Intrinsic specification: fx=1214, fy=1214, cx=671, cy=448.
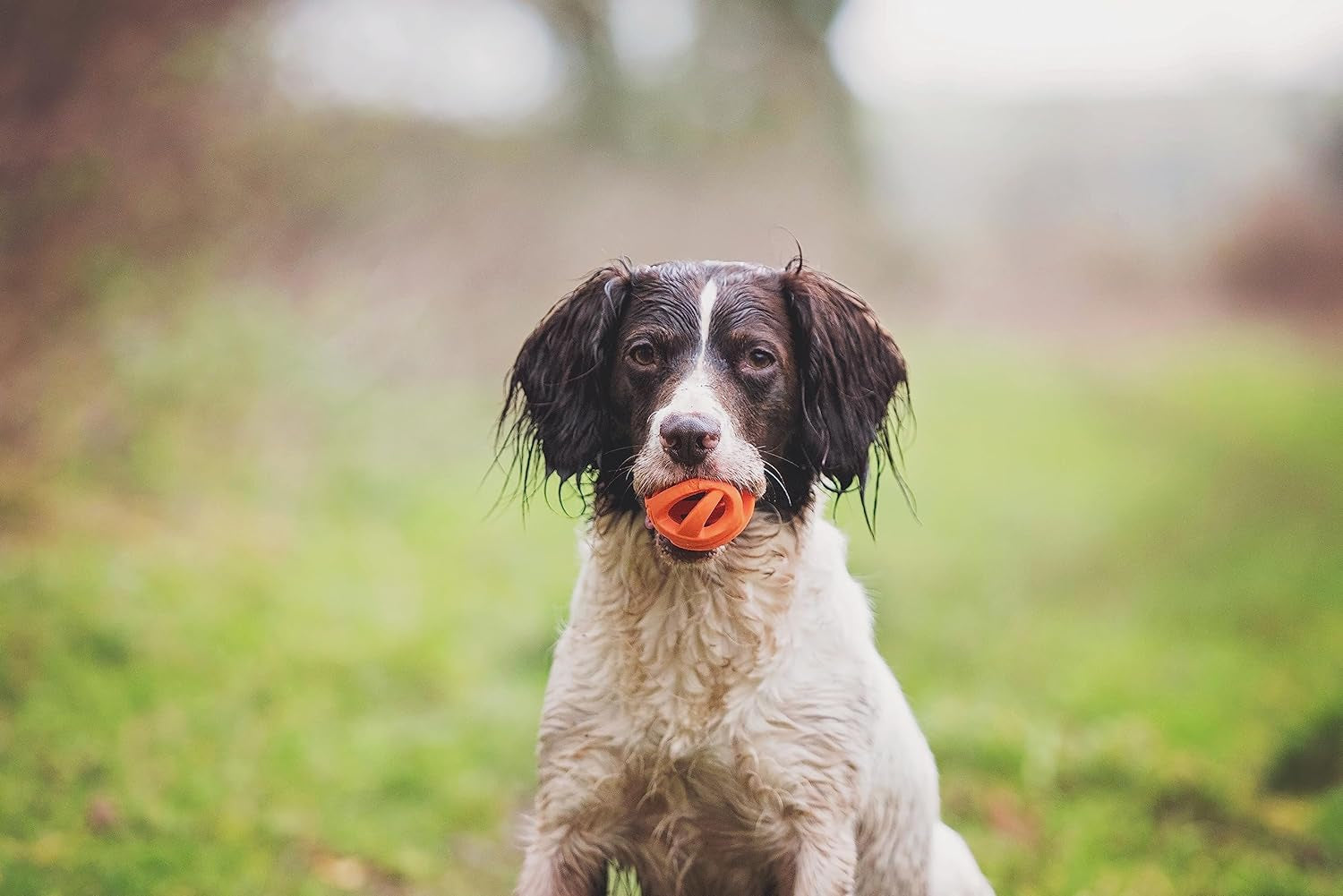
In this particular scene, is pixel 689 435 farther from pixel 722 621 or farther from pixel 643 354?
pixel 722 621

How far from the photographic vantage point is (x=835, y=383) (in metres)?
3.11

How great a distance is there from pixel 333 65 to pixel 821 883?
8.28 meters

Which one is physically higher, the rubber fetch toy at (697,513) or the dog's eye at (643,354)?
the dog's eye at (643,354)

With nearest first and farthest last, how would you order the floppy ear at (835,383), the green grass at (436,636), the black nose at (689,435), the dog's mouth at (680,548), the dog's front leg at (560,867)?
the black nose at (689,435)
the dog's mouth at (680,548)
the dog's front leg at (560,867)
the floppy ear at (835,383)
the green grass at (436,636)

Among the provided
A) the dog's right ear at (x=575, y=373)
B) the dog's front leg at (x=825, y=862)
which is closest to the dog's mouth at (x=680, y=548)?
the dog's right ear at (x=575, y=373)

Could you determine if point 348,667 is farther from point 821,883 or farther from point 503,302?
point 503,302

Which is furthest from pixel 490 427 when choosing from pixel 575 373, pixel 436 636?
pixel 575 373

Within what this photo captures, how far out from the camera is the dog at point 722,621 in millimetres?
2912

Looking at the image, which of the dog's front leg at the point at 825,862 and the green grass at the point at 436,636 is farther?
the green grass at the point at 436,636

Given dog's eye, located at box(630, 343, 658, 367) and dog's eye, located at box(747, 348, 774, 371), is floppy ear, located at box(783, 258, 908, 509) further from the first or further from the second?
dog's eye, located at box(630, 343, 658, 367)

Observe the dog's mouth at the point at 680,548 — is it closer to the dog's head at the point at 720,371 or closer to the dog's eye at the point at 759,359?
the dog's head at the point at 720,371

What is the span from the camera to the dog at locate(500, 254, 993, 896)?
291cm

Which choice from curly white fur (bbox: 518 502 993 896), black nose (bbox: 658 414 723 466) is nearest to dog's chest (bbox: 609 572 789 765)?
curly white fur (bbox: 518 502 993 896)

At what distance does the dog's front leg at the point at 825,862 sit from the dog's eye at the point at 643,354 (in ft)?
Answer: 3.91
